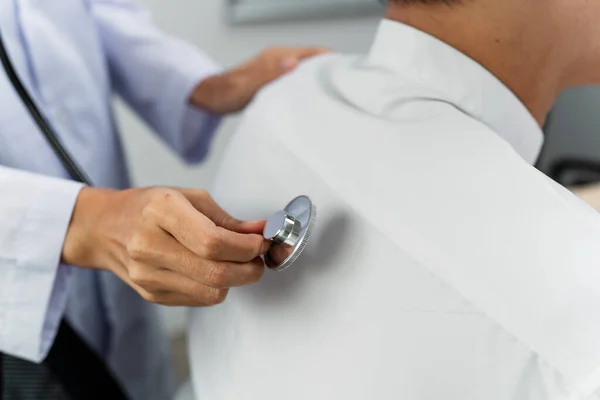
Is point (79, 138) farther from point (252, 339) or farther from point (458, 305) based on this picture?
point (458, 305)

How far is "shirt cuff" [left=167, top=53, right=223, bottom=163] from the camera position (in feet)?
2.76

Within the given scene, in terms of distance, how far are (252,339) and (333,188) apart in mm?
156

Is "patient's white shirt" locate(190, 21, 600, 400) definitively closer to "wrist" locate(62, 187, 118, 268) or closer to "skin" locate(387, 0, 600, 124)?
"skin" locate(387, 0, 600, 124)

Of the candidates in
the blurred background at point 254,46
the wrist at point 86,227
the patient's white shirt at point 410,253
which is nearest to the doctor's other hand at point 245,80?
the patient's white shirt at point 410,253

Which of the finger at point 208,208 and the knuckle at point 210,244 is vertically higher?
the knuckle at point 210,244

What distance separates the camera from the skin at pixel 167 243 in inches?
15.3

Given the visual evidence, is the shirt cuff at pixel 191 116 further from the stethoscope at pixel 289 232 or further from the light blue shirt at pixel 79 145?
the stethoscope at pixel 289 232

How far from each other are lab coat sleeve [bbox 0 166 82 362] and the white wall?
0.85m

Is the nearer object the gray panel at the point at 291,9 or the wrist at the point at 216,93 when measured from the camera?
the wrist at the point at 216,93

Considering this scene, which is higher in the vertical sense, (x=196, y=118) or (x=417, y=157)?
(x=417, y=157)

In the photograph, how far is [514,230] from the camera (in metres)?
0.40

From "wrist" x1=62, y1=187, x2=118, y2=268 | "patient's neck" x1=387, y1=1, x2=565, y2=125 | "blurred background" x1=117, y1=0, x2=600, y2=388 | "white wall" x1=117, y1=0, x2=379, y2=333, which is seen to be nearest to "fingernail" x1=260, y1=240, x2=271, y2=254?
"wrist" x1=62, y1=187, x2=118, y2=268

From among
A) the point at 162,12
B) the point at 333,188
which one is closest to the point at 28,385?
the point at 333,188

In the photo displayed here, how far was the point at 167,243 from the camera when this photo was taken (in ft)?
1.32
